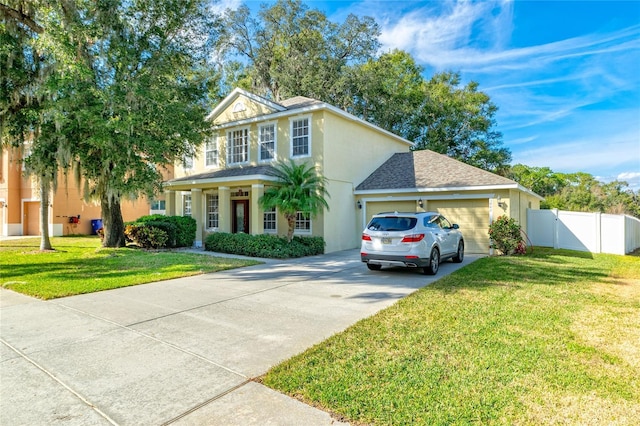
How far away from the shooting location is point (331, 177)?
14656mm

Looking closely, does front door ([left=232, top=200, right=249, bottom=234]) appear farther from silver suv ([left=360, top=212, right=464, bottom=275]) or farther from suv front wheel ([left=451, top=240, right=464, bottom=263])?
suv front wheel ([left=451, top=240, right=464, bottom=263])

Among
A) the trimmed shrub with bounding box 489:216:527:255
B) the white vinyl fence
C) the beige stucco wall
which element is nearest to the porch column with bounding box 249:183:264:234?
the beige stucco wall

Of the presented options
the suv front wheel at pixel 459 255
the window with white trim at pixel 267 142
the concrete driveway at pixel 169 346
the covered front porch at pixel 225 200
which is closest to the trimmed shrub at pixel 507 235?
the suv front wheel at pixel 459 255

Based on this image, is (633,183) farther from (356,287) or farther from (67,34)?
(67,34)

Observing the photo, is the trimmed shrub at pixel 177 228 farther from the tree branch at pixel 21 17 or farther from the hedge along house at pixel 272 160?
the tree branch at pixel 21 17

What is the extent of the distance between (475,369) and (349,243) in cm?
1232

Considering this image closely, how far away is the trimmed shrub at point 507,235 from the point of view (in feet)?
42.4

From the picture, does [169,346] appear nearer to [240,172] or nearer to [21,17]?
[240,172]

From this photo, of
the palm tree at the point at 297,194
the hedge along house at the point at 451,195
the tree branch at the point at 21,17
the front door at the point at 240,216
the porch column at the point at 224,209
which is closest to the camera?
the tree branch at the point at 21,17

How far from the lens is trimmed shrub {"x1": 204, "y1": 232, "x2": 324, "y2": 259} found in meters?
12.7

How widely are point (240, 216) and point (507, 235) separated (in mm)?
11582

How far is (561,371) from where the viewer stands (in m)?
3.61

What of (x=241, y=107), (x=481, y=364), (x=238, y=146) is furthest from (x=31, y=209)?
(x=481, y=364)

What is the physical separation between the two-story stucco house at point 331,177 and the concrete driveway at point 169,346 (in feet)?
22.3
